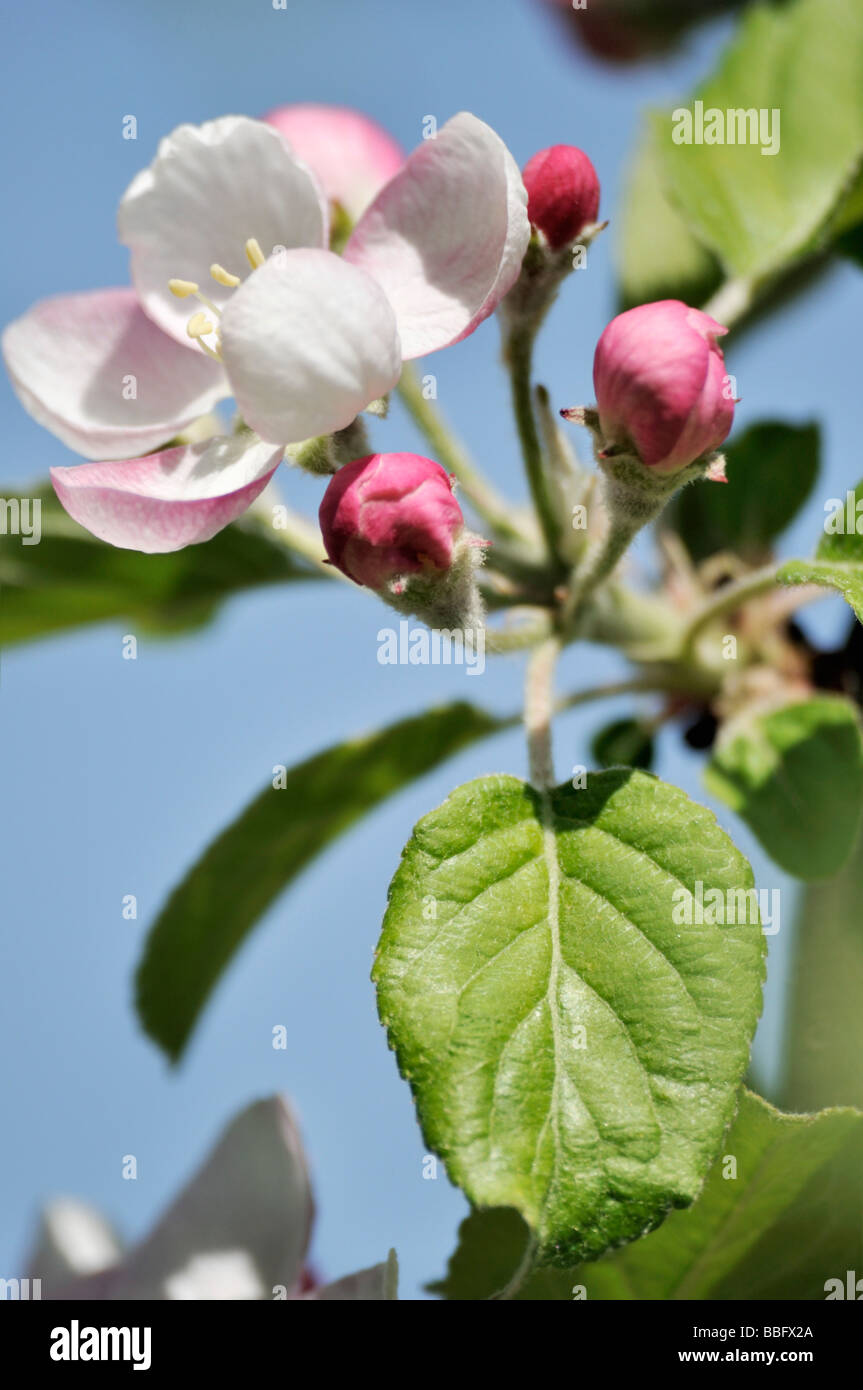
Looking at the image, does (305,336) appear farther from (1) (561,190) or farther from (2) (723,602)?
(2) (723,602)

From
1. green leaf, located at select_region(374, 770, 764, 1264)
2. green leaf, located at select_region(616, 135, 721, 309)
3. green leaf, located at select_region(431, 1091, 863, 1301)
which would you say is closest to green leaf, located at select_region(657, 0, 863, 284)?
green leaf, located at select_region(616, 135, 721, 309)

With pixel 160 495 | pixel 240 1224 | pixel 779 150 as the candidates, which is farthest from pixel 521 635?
pixel 779 150

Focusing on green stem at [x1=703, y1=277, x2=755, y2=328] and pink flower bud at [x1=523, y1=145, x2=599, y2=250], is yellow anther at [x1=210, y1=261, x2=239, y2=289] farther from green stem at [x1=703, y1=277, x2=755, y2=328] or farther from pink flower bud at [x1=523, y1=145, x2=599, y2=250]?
green stem at [x1=703, y1=277, x2=755, y2=328]

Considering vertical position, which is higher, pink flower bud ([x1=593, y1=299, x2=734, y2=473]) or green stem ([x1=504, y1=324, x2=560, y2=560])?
green stem ([x1=504, y1=324, x2=560, y2=560])

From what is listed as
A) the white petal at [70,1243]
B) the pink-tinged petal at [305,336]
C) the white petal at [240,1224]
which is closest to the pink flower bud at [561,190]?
the pink-tinged petal at [305,336]

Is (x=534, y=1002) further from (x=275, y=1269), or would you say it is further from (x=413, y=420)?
(x=413, y=420)

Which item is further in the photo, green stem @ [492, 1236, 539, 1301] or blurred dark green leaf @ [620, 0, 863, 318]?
blurred dark green leaf @ [620, 0, 863, 318]
